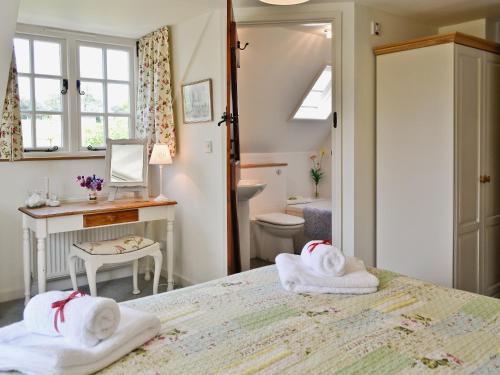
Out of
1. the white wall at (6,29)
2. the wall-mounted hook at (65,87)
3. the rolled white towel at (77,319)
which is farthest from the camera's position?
the wall-mounted hook at (65,87)

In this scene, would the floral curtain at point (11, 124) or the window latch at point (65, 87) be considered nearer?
the floral curtain at point (11, 124)

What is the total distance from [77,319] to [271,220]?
3192mm

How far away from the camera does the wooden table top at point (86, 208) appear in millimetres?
3135

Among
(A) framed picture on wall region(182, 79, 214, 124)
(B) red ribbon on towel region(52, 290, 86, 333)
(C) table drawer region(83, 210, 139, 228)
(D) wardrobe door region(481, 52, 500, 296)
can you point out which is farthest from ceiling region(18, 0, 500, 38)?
(B) red ribbon on towel region(52, 290, 86, 333)

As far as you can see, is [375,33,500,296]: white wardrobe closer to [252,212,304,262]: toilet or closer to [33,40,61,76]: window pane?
[252,212,304,262]: toilet

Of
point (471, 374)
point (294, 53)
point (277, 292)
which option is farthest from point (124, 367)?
point (294, 53)

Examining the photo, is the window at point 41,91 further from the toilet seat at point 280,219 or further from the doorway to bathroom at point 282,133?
the toilet seat at point 280,219

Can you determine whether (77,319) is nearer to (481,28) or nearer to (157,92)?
(157,92)

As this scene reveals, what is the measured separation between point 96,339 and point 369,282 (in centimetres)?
106

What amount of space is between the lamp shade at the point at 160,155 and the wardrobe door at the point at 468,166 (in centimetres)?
→ 210

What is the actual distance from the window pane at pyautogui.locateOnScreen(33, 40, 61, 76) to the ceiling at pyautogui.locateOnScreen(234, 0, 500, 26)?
158 cm

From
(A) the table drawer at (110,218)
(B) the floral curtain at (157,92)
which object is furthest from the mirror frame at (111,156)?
(A) the table drawer at (110,218)

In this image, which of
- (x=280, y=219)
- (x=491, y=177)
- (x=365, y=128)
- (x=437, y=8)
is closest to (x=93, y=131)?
(x=280, y=219)

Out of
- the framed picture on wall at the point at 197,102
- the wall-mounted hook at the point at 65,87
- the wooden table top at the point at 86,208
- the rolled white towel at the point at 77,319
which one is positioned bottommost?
the rolled white towel at the point at 77,319
